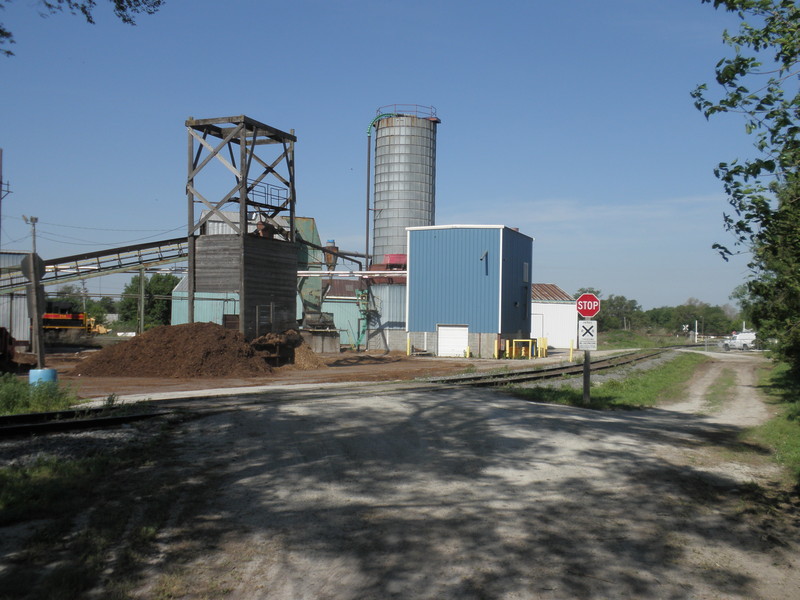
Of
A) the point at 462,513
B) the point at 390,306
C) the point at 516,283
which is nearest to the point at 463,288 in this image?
the point at 516,283

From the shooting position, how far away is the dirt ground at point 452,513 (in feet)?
16.4

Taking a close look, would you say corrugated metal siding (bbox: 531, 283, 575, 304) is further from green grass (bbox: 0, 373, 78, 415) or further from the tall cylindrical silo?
green grass (bbox: 0, 373, 78, 415)

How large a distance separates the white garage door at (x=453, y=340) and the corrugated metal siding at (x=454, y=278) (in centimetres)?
39

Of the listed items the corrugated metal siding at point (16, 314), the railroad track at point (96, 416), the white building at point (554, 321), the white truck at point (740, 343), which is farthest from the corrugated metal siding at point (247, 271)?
the white truck at point (740, 343)

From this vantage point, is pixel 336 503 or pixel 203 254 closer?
pixel 336 503

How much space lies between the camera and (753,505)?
7.46 m

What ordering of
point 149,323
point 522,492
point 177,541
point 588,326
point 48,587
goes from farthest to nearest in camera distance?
point 149,323 → point 588,326 → point 522,492 → point 177,541 → point 48,587

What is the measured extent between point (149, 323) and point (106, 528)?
68.8m

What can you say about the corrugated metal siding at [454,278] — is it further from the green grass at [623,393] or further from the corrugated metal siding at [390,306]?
the green grass at [623,393]

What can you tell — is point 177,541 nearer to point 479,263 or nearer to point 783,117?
point 783,117

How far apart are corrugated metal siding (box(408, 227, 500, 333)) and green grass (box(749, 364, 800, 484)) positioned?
18.8 metres

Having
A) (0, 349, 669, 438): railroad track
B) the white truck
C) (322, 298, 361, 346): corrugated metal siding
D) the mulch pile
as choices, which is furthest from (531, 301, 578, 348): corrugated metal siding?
(0, 349, 669, 438): railroad track

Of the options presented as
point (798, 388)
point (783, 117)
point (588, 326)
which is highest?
point (783, 117)

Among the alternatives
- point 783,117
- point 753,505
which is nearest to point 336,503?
point 753,505
